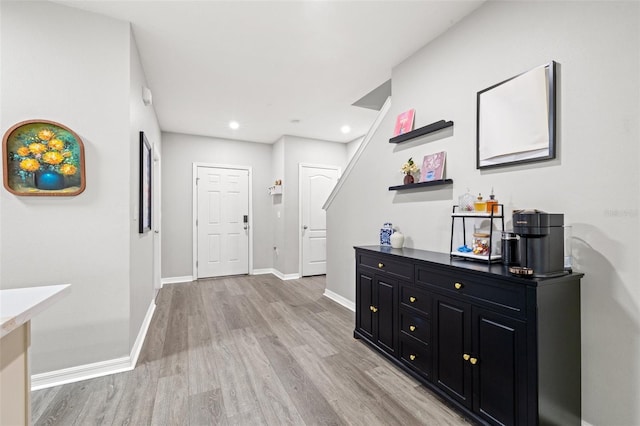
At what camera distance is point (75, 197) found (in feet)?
7.04

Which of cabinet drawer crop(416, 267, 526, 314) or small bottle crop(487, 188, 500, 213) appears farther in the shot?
small bottle crop(487, 188, 500, 213)

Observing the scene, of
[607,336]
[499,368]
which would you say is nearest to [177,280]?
[499,368]

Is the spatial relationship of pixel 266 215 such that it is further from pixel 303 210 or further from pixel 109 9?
pixel 109 9

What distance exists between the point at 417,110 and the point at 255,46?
161 centimetres

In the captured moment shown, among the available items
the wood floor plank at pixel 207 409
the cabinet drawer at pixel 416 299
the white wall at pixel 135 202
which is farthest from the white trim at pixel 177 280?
the cabinet drawer at pixel 416 299

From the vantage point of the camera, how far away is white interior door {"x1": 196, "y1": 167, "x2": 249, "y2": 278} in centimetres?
539

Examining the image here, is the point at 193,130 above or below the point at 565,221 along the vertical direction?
above

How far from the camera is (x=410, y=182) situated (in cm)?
273

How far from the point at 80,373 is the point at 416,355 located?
96.4 inches

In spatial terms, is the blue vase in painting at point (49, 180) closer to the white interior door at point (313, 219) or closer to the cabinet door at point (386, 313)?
the cabinet door at point (386, 313)

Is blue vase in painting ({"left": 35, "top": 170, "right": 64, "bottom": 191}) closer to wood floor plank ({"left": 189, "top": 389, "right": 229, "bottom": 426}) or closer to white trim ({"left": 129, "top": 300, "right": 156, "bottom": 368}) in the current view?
white trim ({"left": 129, "top": 300, "right": 156, "bottom": 368})

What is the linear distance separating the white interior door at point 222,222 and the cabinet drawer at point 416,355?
13.4ft

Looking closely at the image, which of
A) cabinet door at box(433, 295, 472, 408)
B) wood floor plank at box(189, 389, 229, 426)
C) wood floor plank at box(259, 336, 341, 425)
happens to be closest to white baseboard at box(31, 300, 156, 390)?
wood floor plank at box(189, 389, 229, 426)

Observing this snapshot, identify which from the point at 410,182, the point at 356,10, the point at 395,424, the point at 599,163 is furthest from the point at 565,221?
the point at 356,10
